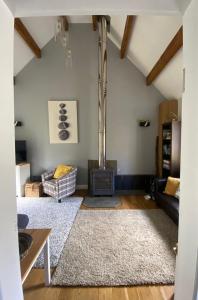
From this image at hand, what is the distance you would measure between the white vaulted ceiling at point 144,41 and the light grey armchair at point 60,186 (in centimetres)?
283

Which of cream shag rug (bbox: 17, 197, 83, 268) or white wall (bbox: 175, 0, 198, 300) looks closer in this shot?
white wall (bbox: 175, 0, 198, 300)

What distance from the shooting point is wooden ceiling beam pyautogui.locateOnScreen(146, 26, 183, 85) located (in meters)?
2.93

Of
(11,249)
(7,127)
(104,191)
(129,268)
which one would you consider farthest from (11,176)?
(104,191)

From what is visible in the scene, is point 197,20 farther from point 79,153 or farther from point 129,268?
point 79,153

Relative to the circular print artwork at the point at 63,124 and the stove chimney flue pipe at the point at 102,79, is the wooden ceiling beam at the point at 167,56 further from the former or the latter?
the circular print artwork at the point at 63,124

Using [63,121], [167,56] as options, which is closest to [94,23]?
[167,56]

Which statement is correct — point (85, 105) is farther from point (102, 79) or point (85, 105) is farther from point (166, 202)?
point (166, 202)

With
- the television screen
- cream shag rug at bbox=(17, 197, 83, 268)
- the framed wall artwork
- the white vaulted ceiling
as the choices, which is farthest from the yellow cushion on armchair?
the white vaulted ceiling

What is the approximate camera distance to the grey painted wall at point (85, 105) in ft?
16.4

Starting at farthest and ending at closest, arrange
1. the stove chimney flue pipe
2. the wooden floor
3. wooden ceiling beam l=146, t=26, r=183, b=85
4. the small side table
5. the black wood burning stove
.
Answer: the black wood burning stove < the stove chimney flue pipe < wooden ceiling beam l=146, t=26, r=183, b=85 < the wooden floor < the small side table

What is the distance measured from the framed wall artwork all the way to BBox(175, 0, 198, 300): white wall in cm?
427

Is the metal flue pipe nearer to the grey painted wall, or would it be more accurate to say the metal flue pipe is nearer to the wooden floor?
the grey painted wall

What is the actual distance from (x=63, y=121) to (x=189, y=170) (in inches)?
175

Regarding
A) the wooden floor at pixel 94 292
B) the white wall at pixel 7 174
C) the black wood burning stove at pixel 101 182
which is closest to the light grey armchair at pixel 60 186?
the black wood burning stove at pixel 101 182
